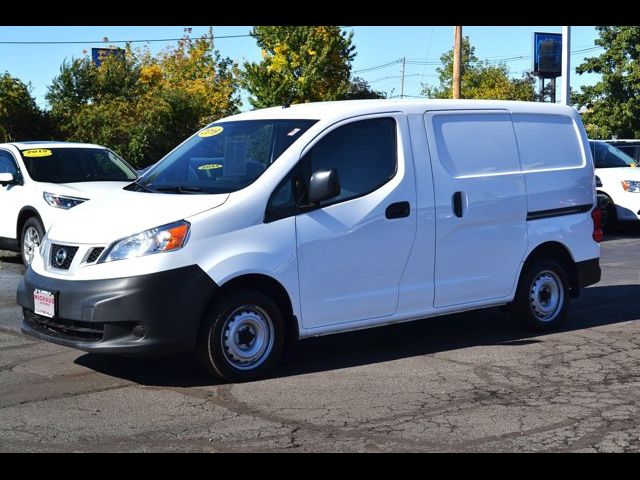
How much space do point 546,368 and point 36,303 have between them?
3679mm

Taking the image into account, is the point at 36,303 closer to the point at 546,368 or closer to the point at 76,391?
the point at 76,391

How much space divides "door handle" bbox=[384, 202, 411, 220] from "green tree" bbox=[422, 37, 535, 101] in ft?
213

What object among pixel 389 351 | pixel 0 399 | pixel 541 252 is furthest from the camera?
pixel 541 252

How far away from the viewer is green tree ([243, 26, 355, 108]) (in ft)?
162

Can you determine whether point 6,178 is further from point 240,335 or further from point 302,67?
point 302,67

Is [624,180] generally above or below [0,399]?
above

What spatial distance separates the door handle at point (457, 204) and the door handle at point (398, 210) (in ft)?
1.56

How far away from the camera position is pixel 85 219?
6988 millimetres

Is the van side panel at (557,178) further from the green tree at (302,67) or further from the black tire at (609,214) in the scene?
the green tree at (302,67)

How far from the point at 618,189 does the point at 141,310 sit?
41.7ft

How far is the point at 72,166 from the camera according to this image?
44.0 feet

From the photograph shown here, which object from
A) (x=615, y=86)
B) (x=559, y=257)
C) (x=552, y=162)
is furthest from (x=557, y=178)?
(x=615, y=86)

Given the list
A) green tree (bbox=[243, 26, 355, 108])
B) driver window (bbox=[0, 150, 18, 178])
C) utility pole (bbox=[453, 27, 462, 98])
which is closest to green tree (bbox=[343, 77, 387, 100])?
green tree (bbox=[243, 26, 355, 108])
